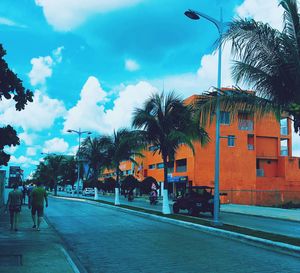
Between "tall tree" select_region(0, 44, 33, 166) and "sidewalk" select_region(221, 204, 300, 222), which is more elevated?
"tall tree" select_region(0, 44, 33, 166)

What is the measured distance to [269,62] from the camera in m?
12.1

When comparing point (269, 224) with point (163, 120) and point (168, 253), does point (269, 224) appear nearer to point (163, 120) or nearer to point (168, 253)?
point (163, 120)

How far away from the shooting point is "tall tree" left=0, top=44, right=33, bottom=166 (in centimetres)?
1116

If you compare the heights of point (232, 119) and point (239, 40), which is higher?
point (239, 40)

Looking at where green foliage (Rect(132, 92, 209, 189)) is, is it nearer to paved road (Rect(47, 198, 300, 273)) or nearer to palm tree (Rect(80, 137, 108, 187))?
paved road (Rect(47, 198, 300, 273))

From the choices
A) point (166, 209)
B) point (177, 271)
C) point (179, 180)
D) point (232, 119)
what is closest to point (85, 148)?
point (179, 180)

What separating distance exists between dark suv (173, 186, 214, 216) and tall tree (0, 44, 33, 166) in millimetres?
13518

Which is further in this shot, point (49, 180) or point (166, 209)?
point (49, 180)

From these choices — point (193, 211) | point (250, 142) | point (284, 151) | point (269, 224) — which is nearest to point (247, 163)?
point (250, 142)

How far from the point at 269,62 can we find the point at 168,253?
627cm

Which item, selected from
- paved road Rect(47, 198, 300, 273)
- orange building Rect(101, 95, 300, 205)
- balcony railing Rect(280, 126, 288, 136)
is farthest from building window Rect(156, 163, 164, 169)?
paved road Rect(47, 198, 300, 273)

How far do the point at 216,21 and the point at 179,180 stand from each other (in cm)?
4043

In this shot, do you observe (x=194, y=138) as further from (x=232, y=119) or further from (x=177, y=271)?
(x=177, y=271)

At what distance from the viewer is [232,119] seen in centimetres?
1356
